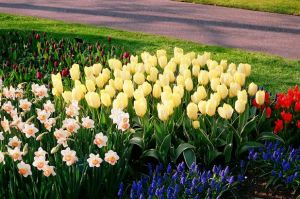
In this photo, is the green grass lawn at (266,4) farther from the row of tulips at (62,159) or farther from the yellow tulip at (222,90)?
the row of tulips at (62,159)

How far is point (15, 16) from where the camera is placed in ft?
37.9

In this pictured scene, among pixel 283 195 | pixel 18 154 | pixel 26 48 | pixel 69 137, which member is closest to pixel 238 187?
pixel 283 195

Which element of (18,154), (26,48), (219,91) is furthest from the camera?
(26,48)

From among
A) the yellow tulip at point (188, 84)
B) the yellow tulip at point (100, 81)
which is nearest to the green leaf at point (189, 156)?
the yellow tulip at point (188, 84)

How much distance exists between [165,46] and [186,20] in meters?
2.28

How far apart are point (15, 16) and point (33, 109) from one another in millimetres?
7027

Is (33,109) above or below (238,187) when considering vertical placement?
above

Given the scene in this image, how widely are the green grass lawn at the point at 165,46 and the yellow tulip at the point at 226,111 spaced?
2.95 metres

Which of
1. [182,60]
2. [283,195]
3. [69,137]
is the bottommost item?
[283,195]

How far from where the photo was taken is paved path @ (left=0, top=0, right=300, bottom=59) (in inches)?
394

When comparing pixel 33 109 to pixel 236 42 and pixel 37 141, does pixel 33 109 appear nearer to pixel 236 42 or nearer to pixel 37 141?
pixel 37 141

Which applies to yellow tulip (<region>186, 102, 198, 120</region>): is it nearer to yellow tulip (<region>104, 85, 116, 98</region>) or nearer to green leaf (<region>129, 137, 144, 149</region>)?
green leaf (<region>129, 137, 144, 149</region>)

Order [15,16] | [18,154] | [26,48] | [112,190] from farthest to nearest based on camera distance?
[15,16] < [26,48] < [112,190] < [18,154]

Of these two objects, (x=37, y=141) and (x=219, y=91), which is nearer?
(x=37, y=141)
